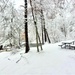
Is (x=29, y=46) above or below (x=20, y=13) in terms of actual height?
below

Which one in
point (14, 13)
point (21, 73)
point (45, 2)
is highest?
point (45, 2)

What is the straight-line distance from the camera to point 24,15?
1202 centimetres

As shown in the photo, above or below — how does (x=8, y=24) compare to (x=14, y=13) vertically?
below

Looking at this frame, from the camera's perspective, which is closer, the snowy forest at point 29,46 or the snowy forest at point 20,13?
the snowy forest at point 29,46

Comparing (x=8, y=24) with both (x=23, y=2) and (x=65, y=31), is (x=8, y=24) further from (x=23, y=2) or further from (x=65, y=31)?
(x=65, y=31)

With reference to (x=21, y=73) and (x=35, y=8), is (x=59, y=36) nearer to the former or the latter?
(x=35, y=8)

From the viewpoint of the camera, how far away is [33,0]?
1193 centimetres

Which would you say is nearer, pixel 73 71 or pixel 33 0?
pixel 73 71

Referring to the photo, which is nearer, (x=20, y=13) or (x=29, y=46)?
(x=20, y=13)

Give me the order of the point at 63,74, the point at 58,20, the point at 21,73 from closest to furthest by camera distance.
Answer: the point at 63,74, the point at 21,73, the point at 58,20

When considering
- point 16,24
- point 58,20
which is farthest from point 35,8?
point 58,20

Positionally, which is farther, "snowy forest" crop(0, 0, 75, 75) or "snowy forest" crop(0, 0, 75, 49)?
"snowy forest" crop(0, 0, 75, 49)

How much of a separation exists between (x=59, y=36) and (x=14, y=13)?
18.0 metres

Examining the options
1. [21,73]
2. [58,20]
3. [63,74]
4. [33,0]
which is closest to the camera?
[63,74]
